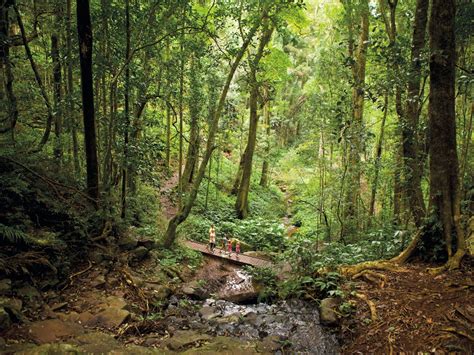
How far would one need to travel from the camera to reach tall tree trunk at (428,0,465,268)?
19.9ft

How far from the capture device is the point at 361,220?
13.0 meters

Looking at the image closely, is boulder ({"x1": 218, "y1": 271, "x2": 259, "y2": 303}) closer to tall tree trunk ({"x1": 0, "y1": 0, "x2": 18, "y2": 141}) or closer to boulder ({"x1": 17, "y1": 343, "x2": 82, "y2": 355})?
boulder ({"x1": 17, "y1": 343, "x2": 82, "y2": 355})

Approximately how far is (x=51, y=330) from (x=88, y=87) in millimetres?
4756

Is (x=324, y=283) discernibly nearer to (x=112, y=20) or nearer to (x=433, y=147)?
(x=433, y=147)

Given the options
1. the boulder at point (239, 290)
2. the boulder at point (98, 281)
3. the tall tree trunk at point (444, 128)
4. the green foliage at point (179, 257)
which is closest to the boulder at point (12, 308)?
the boulder at point (98, 281)

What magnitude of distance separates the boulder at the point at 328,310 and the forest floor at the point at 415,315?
0.95 feet

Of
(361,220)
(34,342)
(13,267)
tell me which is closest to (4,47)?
(13,267)

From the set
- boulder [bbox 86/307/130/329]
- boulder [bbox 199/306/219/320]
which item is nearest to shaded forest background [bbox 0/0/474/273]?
boulder [bbox 86/307/130/329]

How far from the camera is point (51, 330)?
4.72 m

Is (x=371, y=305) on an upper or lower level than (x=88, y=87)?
lower

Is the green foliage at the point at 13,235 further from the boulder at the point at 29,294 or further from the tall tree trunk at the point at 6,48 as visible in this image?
the tall tree trunk at the point at 6,48

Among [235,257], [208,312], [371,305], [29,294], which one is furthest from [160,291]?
[371,305]

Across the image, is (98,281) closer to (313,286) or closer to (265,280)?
(265,280)

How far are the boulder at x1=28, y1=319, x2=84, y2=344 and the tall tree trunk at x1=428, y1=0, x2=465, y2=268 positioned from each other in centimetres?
669
